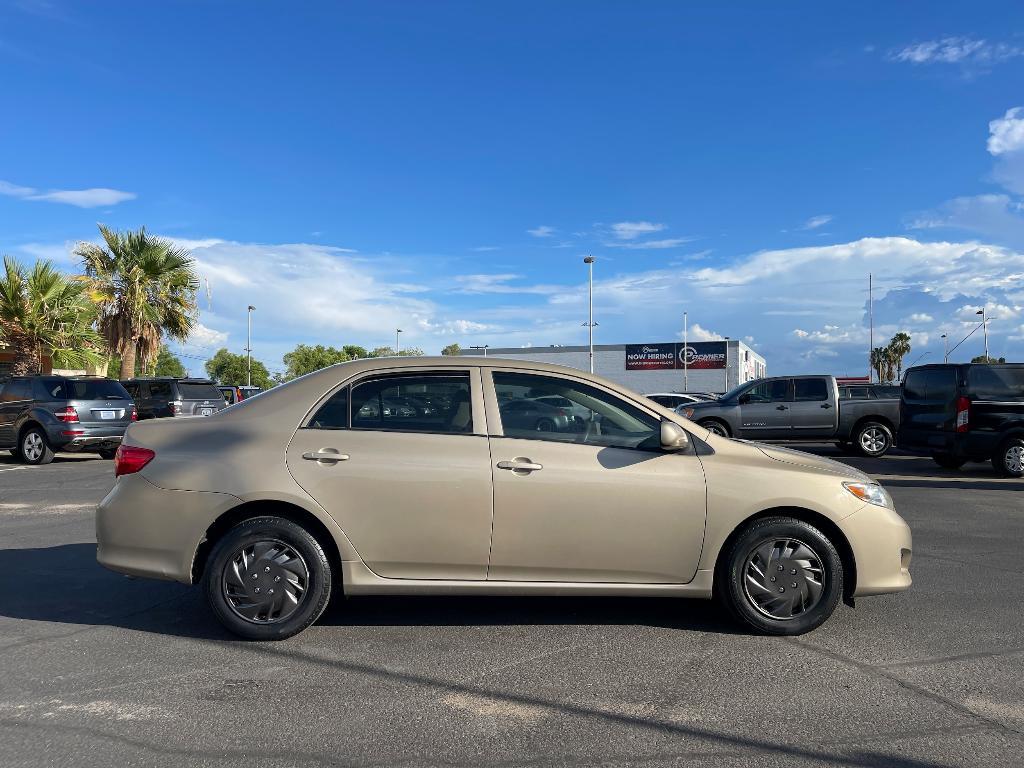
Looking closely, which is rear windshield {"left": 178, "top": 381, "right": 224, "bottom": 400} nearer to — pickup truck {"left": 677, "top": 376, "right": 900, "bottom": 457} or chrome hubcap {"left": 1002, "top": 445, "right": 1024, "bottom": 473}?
pickup truck {"left": 677, "top": 376, "right": 900, "bottom": 457}

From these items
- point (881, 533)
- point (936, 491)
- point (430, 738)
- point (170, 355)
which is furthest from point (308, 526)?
point (170, 355)

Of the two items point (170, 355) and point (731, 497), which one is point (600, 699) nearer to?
point (731, 497)

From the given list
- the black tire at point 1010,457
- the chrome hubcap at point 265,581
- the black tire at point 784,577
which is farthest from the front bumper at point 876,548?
the black tire at point 1010,457

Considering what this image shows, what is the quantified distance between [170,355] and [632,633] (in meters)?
83.3

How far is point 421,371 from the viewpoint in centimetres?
478

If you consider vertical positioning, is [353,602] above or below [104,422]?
below

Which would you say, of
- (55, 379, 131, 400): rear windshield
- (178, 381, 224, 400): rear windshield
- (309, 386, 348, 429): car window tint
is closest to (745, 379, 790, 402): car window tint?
(178, 381, 224, 400): rear windshield

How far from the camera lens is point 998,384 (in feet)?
40.2

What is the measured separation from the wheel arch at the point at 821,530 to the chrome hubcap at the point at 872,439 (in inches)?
525

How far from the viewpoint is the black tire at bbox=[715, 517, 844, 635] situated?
449 cm

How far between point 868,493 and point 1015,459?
9.61m

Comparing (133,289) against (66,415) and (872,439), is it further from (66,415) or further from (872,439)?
(872,439)

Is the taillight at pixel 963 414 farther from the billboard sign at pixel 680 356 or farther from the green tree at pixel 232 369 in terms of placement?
the green tree at pixel 232 369

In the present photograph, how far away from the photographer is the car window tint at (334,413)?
15.2ft
